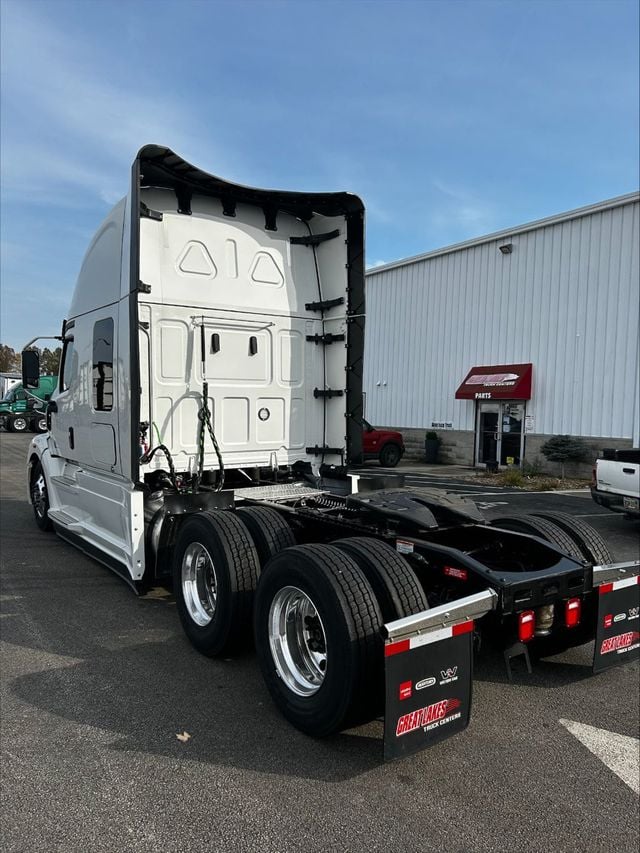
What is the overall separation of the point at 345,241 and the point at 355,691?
4.36 m

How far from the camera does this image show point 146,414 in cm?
541

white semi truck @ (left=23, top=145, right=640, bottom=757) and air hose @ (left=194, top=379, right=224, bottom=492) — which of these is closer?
white semi truck @ (left=23, top=145, right=640, bottom=757)

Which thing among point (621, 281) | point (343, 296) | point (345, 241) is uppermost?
point (621, 281)

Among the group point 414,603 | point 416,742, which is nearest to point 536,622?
point 414,603

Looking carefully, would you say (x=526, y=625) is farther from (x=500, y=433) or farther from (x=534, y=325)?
(x=500, y=433)

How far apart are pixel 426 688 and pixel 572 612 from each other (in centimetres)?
116

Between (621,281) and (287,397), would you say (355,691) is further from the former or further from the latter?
(621,281)

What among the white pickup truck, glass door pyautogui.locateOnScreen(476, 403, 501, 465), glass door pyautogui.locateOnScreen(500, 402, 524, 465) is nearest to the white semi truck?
the white pickup truck

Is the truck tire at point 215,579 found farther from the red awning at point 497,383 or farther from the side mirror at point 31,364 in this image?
the red awning at point 497,383

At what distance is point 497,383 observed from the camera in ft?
63.7

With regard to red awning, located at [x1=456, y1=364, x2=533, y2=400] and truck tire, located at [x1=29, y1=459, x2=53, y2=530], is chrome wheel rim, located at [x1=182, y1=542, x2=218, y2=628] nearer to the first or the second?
truck tire, located at [x1=29, y1=459, x2=53, y2=530]

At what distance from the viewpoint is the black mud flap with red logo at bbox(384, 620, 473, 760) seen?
2.66 m

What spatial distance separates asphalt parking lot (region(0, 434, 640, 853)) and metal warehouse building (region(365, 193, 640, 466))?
1451cm

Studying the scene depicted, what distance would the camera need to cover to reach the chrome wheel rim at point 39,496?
312 inches
